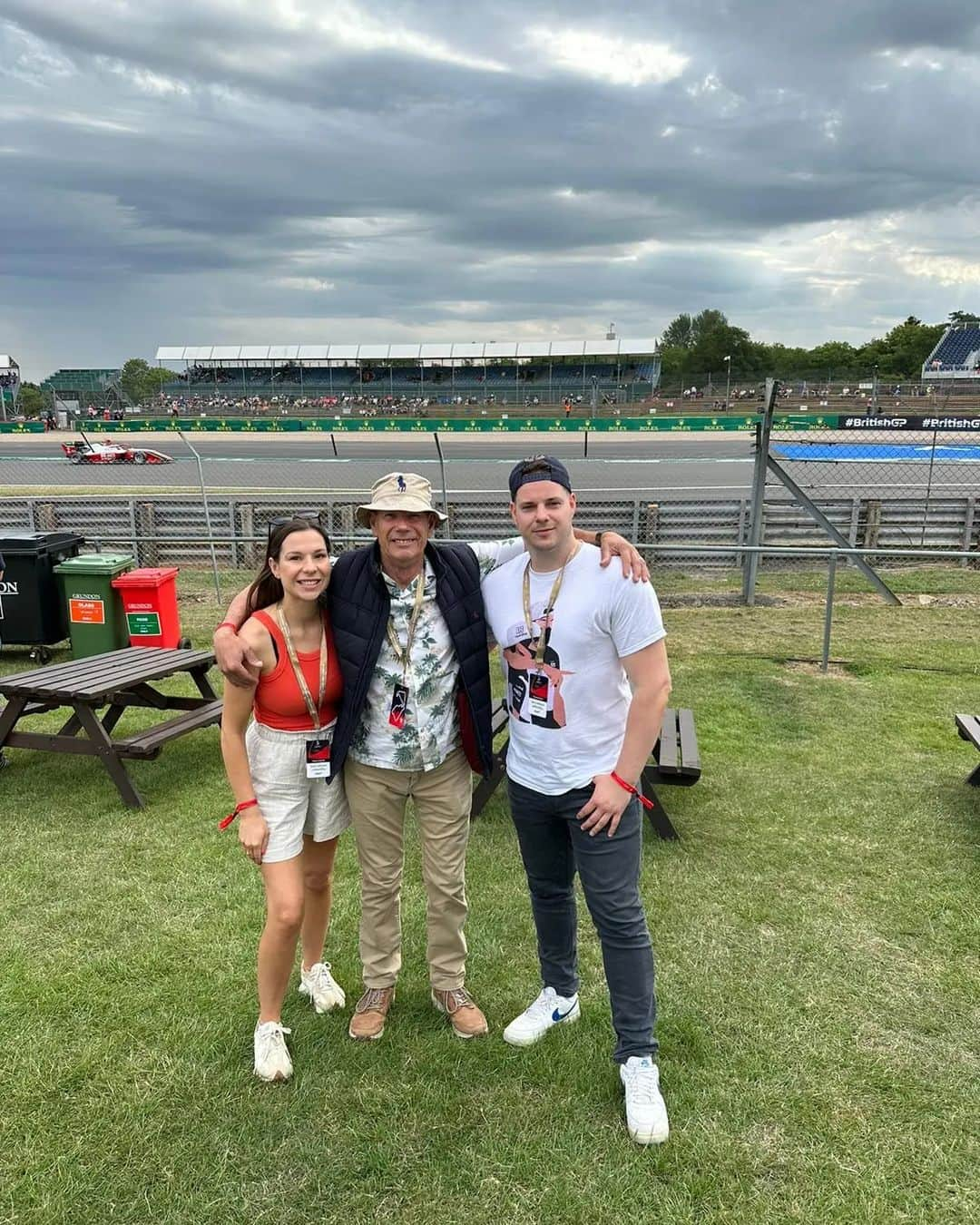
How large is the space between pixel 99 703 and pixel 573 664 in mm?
3757

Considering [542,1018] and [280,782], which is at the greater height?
[280,782]

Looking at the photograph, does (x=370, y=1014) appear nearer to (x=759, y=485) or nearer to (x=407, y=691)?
(x=407, y=691)

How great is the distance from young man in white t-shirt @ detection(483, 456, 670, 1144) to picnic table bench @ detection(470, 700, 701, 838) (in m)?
1.56

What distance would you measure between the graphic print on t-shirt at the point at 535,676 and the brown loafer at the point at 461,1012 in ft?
3.81

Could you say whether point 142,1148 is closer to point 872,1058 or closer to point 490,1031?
point 490,1031

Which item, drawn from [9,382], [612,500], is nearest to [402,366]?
[9,382]

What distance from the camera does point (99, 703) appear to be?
5055 millimetres

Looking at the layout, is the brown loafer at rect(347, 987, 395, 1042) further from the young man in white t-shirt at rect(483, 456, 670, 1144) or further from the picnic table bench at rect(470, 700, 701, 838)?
the picnic table bench at rect(470, 700, 701, 838)

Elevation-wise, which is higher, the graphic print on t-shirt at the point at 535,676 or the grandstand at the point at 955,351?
the grandstand at the point at 955,351

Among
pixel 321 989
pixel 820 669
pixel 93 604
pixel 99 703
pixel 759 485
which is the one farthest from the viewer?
pixel 759 485

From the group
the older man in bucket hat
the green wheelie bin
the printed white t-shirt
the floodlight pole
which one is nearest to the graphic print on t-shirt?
the printed white t-shirt

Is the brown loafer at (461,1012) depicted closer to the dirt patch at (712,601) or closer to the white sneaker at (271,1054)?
the white sneaker at (271,1054)

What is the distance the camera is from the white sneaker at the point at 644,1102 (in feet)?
8.20

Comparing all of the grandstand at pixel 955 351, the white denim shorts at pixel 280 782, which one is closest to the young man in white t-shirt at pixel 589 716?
the white denim shorts at pixel 280 782
